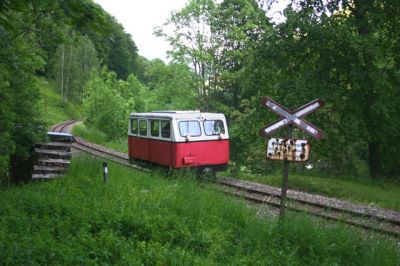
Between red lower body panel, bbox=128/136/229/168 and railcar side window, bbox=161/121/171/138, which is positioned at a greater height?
railcar side window, bbox=161/121/171/138

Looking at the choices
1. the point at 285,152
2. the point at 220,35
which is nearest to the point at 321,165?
the point at 220,35

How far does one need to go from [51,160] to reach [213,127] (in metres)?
5.84

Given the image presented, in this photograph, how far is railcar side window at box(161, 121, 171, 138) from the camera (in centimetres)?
1514

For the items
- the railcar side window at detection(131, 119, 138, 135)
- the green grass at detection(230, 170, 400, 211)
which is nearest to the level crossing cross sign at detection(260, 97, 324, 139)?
the green grass at detection(230, 170, 400, 211)

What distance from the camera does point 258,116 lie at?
19672mm

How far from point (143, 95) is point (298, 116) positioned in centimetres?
3859

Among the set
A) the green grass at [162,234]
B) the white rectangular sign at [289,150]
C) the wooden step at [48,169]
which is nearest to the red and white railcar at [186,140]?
the wooden step at [48,169]

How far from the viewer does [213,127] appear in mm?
15898

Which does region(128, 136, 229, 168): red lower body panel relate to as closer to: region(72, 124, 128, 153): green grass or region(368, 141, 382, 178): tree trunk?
region(368, 141, 382, 178): tree trunk

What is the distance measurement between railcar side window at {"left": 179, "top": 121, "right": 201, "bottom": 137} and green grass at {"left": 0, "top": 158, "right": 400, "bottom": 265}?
18.4ft

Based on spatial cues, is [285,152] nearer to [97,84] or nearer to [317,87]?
[317,87]

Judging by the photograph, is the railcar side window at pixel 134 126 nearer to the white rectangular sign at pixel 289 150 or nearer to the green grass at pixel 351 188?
the green grass at pixel 351 188

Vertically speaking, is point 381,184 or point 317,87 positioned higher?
point 317,87

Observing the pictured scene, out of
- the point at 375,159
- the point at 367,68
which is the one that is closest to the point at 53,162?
the point at 367,68
